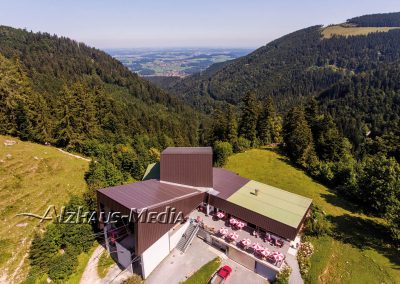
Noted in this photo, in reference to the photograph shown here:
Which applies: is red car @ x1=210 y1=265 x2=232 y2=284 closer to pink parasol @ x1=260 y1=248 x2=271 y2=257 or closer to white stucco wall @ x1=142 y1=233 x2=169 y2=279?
pink parasol @ x1=260 y1=248 x2=271 y2=257

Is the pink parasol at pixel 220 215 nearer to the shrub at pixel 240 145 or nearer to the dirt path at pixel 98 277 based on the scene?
the dirt path at pixel 98 277

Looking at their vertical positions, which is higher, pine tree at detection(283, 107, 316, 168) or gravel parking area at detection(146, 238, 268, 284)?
pine tree at detection(283, 107, 316, 168)


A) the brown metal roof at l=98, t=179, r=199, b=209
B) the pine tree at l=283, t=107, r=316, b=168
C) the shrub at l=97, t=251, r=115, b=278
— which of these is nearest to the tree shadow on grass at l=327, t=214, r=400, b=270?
the pine tree at l=283, t=107, r=316, b=168

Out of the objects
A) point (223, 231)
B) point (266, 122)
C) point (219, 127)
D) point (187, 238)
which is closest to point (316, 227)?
point (223, 231)

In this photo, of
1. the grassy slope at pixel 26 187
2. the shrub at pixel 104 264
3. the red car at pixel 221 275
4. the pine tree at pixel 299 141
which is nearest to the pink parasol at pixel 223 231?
the red car at pixel 221 275

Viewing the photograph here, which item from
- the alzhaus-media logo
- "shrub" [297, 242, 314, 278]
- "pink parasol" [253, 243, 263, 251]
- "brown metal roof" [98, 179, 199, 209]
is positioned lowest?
"shrub" [297, 242, 314, 278]

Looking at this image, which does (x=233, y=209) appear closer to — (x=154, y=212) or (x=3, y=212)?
(x=154, y=212)

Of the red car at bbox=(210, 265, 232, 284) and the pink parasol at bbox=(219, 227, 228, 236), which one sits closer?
the red car at bbox=(210, 265, 232, 284)
